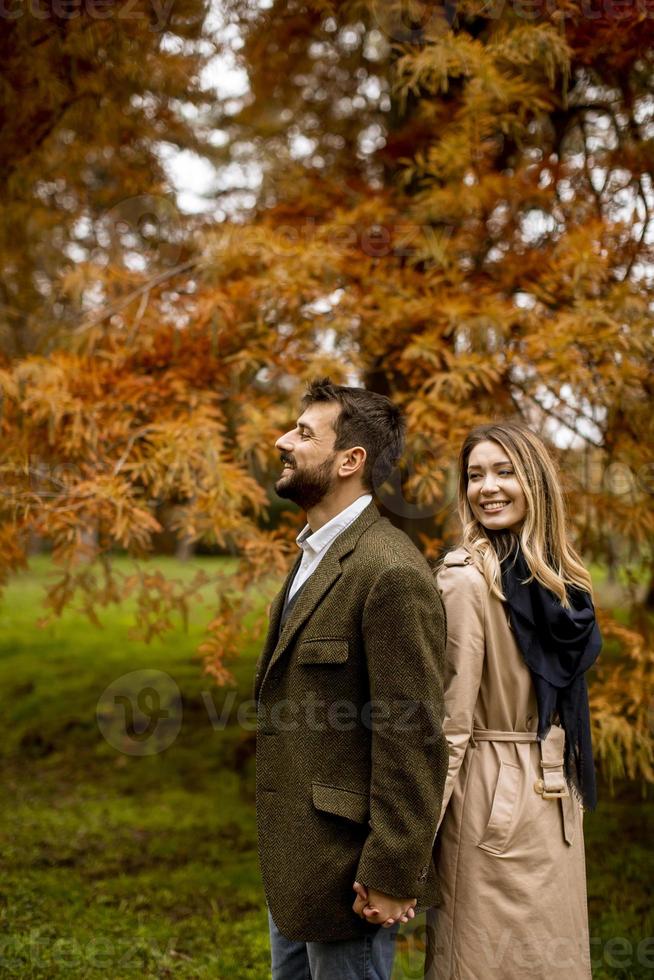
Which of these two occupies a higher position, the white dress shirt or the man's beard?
the man's beard

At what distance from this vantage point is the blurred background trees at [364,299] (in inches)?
117

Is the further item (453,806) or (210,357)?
(210,357)

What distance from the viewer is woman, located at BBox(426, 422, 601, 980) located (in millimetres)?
1829

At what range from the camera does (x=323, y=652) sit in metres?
1.77

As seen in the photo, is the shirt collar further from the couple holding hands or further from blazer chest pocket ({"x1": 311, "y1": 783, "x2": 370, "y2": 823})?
blazer chest pocket ({"x1": 311, "y1": 783, "x2": 370, "y2": 823})

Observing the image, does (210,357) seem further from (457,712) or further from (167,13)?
(457,712)

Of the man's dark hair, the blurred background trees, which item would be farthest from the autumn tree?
the man's dark hair

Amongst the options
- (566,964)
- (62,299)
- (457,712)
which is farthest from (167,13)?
(566,964)

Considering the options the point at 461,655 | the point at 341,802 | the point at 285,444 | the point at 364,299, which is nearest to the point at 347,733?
the point at 341,802

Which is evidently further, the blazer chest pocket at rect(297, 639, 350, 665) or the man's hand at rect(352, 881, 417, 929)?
the blazer chest pocket at rect(297, 639, 350, 665)

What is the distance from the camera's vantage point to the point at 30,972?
290 cm

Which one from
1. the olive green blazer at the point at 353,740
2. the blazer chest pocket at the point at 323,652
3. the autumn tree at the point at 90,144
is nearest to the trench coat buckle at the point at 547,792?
the olive green blazer at the point at 353,740

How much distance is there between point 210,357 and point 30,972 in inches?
94.1

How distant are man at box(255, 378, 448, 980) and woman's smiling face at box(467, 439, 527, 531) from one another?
25cm
